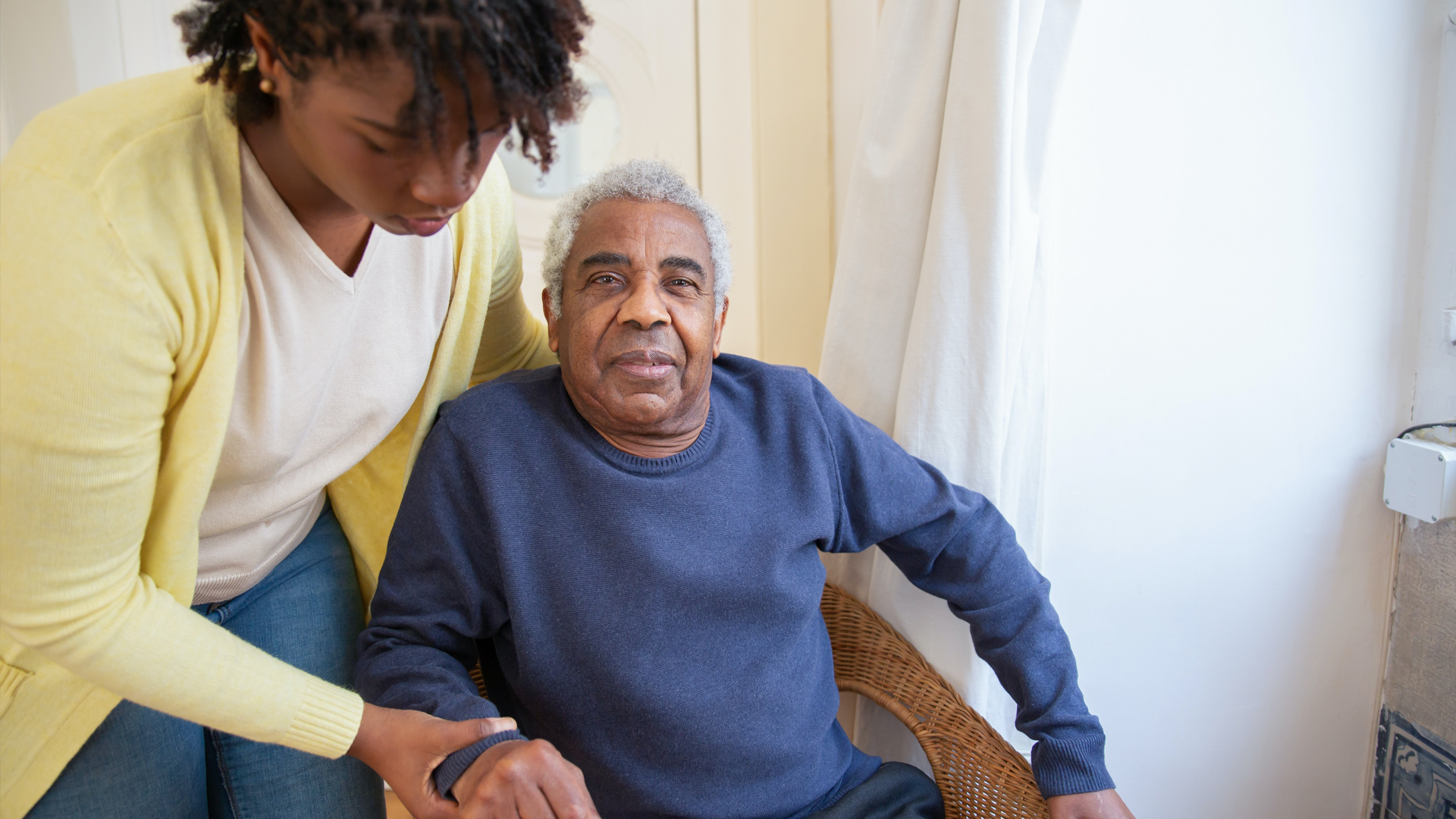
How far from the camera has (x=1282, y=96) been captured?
131 cm

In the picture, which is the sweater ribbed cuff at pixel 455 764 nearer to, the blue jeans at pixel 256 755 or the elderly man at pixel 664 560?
the elderly man at pixel 664 560

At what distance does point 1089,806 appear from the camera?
110 centimetres

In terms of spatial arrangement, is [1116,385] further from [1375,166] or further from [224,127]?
[224,127]

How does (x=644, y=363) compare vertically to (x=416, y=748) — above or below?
above

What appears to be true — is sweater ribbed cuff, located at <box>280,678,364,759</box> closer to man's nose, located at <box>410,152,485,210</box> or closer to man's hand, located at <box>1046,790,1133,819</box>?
man's nose, located at <box>410,152,485,210</box>

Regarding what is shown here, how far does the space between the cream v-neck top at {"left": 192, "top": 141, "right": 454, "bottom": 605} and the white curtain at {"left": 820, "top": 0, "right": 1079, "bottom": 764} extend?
2.32 feet

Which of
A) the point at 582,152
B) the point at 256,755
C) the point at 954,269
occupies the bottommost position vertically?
the point at 256,755

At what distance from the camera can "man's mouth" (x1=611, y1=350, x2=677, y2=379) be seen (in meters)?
1.11

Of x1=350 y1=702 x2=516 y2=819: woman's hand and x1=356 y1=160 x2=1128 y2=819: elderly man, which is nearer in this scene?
x1=350 y1=702 x2=516 y2=819: woman's hand

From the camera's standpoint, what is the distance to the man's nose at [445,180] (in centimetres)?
62

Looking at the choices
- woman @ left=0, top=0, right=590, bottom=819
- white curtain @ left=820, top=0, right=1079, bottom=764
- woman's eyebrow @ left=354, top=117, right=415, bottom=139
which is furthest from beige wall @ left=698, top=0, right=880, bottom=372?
woman's eyebrow @ left=354, top=117, right=415, bottom=139

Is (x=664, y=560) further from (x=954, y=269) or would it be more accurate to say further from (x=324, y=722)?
(x=954, y=269)

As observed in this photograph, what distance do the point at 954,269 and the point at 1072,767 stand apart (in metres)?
0.74

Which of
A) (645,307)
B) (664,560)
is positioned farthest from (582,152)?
(664,560)
